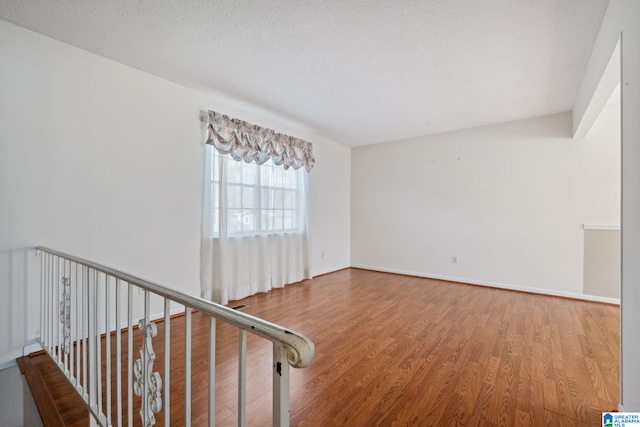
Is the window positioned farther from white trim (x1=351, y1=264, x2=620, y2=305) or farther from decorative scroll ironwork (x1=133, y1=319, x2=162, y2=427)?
decorative scroll ironwork (x1=133, y1=319, x2=162, y2=427)

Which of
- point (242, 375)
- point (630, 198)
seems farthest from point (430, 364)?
point (242, 375)

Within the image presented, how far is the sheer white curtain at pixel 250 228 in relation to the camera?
318 cm

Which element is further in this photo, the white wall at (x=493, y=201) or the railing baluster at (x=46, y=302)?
the white wall at (x=493, y=201)

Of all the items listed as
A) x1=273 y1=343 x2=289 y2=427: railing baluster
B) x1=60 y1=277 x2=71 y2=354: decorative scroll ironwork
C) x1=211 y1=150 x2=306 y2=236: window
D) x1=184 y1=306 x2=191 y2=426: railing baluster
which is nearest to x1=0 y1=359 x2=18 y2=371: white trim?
x1=60 y1=277 x2=71 y2=354: decorative scroll ironwork

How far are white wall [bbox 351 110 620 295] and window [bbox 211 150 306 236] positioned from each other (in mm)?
1663

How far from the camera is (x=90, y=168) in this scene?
2340 mm

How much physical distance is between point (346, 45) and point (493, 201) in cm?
324

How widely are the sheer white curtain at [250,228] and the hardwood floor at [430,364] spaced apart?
0.42 m

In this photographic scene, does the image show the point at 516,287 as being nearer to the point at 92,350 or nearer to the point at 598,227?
the point at 598,227

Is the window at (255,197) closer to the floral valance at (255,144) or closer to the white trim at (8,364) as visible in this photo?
the floral valance at (255,144)

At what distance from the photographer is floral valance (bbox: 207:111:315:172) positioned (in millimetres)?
3166

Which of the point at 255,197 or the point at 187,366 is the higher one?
the point at 255,197

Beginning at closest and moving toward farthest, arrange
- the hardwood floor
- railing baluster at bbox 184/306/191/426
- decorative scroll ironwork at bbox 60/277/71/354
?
1. railing baluster at bbox 184/306/191/426
2. the hardwood floor
3. decorative scroll ironwork at bbox 60/277/71/354

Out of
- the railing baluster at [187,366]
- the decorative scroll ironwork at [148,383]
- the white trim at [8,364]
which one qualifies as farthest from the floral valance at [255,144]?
the railing baluster at [187,366]
